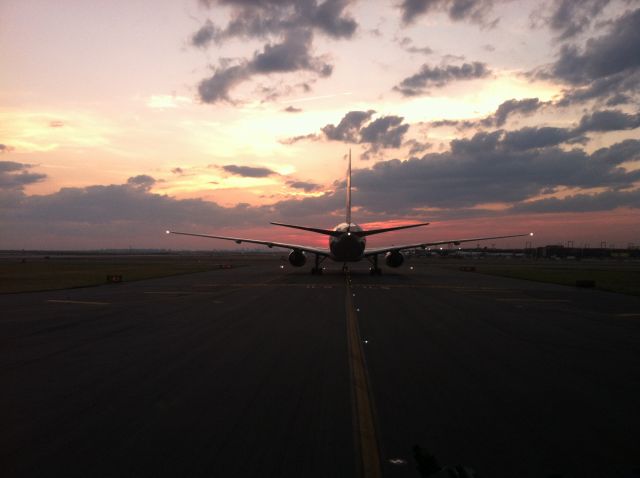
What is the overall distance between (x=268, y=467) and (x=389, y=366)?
16.7 feet

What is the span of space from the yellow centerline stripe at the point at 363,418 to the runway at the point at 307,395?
0.05 metres

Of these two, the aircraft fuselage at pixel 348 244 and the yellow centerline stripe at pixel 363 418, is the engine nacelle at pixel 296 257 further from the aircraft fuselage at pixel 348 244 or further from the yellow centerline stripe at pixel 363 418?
the yellow centerline stripe at pixel 363 418

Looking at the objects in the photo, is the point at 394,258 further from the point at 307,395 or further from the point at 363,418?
the point at 363,418

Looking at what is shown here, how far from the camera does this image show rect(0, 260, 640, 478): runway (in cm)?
532

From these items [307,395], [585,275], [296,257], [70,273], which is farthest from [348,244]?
[307,395]

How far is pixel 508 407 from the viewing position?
7.24 meters

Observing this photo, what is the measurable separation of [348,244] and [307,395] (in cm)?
3012

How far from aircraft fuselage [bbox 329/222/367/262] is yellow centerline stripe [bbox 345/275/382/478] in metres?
25.8

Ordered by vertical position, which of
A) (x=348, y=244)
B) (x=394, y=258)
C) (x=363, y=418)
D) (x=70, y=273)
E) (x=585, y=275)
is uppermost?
(x=348, y=244)

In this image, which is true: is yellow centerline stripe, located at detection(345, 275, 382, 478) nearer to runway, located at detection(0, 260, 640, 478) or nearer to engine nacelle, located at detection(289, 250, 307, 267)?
runway, located at detection(0, 260, 640, 478)

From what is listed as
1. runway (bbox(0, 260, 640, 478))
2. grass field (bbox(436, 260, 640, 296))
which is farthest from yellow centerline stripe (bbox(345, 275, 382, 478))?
grass field (bbox(436, 260, 640, 296))

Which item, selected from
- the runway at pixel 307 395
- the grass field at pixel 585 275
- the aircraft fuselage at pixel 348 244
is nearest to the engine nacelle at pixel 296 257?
the aircraft fuselage at pixel 348 244

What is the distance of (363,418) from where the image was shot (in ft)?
21.7

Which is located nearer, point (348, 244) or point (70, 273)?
point (348, 244)
